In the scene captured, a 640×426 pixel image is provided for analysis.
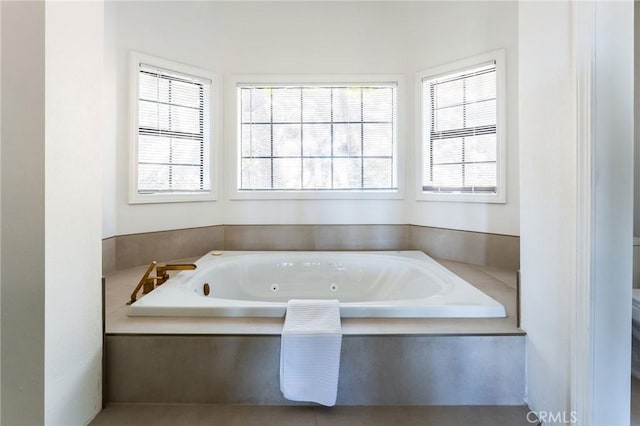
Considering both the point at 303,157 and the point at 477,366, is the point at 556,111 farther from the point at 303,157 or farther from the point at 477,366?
the point at 303,157

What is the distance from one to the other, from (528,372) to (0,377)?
6.15 ft

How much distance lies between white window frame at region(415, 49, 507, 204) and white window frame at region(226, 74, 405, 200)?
15 centimetres

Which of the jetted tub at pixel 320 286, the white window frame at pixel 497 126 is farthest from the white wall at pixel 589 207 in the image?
the white window frame at pixel 497 126

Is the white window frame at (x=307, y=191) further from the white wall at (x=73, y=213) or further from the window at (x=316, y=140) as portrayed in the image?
the white wall at (x=73, y=213)

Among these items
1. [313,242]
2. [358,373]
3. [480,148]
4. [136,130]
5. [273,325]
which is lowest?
[358,373]

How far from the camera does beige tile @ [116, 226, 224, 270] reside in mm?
2283

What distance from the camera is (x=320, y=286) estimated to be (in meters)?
2.45

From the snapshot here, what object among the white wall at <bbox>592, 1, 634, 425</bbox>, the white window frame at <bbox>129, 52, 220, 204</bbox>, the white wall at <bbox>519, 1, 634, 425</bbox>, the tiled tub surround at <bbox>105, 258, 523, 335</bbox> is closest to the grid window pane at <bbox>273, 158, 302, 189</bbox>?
the white window frame at <bbox>129, 52, 220, 204</bbox>

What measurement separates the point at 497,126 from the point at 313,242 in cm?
173

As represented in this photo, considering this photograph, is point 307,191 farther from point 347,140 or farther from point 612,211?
point 612,211

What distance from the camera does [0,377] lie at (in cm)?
95

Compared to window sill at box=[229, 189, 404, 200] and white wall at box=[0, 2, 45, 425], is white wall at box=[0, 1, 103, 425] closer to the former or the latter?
white wall at box=[0, 2, 45, 425]

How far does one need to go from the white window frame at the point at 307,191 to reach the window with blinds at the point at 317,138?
40 millimetres

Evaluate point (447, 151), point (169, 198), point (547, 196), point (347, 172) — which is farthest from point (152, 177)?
point (547, 196)
